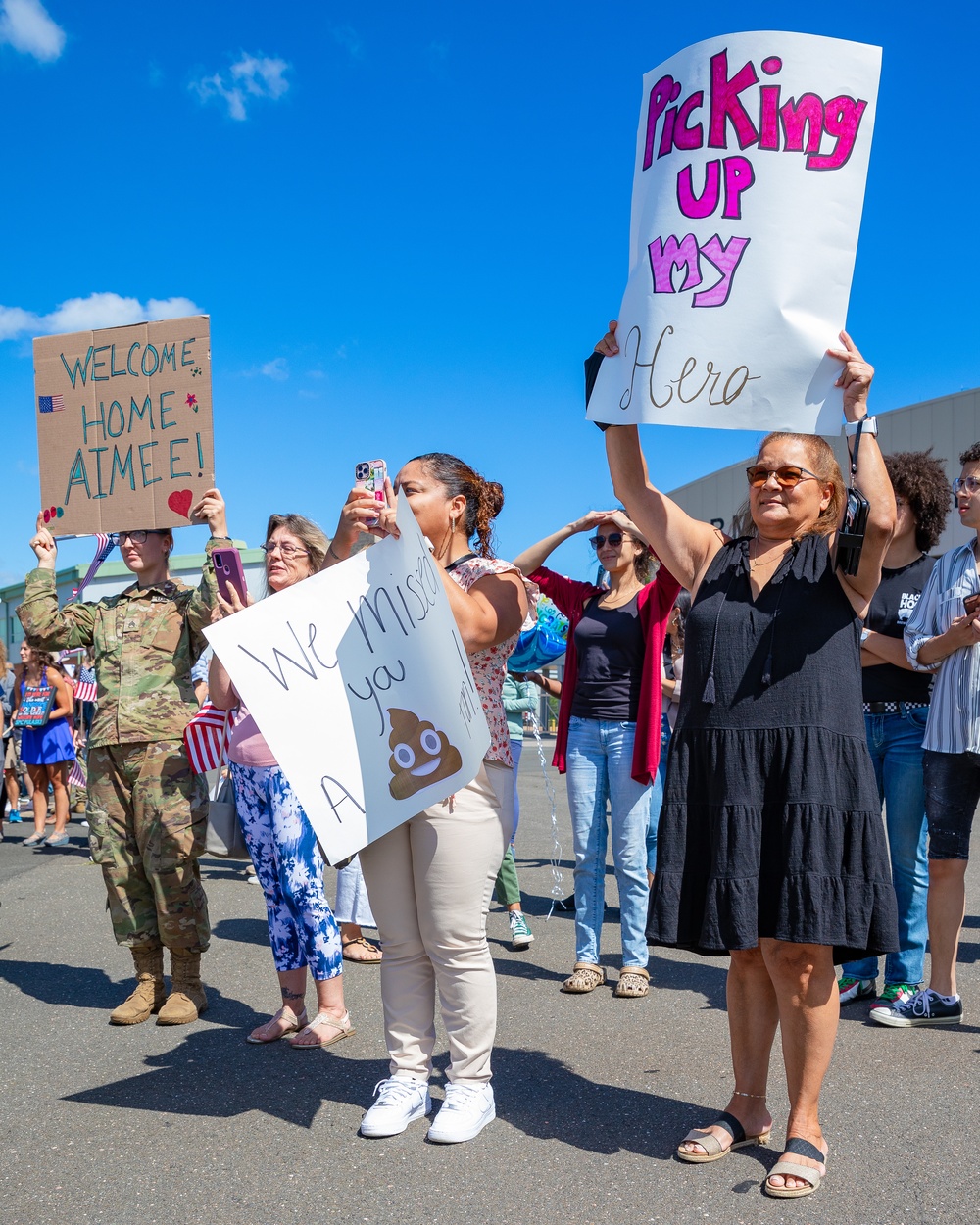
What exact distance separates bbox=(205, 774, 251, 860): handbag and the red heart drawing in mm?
1258

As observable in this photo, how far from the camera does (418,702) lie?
322cm

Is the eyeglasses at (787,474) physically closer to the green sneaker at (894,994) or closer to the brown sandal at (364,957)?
the green sneaker at (894,994)

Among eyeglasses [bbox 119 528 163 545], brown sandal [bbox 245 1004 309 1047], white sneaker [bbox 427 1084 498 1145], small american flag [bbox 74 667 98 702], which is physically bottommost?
brown sandal [bbox 245 1004 309 1047]

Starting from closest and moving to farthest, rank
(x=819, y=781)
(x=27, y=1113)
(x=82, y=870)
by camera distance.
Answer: (x=819, y=781)
(x=27, y=1113)
(x=82, y=870)

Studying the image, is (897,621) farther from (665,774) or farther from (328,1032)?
(328,1032)

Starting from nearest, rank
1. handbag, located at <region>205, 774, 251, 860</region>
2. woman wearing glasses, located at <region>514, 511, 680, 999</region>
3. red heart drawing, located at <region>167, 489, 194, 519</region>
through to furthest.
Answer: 1. red heart drawing, located at <region>167, 489, 194, 519</region>
2. handbag, located at <region>205, 774, 251, 860</region>
3. woman wearing glasses, located at <region>514, 511, 680, 999</region>

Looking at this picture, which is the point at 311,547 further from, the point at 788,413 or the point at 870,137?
the point at 870,137

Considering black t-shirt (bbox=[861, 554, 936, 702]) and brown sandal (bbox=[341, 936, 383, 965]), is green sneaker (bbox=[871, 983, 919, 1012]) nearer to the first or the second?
black t-shirt (bbox=[861, 554, 936, 702])

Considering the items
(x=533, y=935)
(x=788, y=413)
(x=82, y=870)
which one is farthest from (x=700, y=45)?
(x=82, y=870)

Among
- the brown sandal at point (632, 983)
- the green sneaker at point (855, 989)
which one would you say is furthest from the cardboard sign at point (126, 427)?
the green sneaker at point (855, 989)

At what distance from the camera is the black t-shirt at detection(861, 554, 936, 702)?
183 inches

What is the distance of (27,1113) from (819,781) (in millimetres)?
2703

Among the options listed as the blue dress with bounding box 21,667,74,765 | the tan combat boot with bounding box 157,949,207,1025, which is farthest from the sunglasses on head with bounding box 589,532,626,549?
the blue dress with bounding box 21,667,74,765

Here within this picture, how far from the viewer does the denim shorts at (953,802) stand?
4.27 meters
